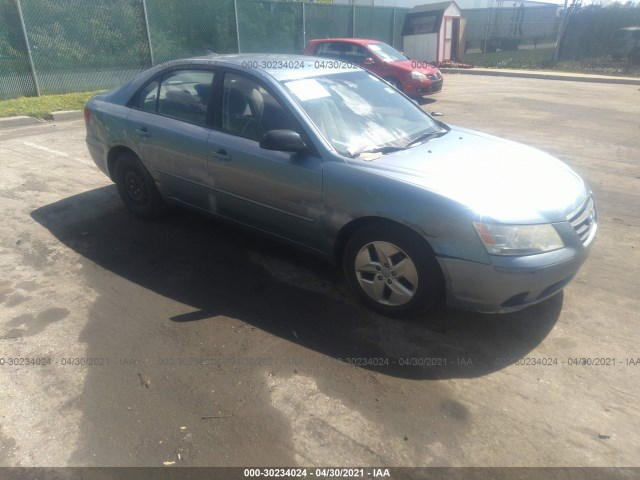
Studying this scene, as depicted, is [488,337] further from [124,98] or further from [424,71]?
[424,71]

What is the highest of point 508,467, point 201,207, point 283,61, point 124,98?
point 283,61

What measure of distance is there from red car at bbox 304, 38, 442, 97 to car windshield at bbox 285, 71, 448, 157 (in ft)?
26.7

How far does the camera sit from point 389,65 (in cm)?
1253

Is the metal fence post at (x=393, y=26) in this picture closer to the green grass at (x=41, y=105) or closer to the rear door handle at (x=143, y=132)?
the green grass at (x=41, y=105)

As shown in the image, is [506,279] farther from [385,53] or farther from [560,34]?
[560,34]

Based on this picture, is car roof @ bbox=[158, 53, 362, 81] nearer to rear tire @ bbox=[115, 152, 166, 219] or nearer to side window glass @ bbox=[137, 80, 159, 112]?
side window glass @ bbox=[137, 80, 159, 112]

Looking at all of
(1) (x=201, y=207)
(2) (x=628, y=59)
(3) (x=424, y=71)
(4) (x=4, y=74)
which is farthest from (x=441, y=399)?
(2) (x=628, y=59)

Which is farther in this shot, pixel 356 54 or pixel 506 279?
pixel 356 54

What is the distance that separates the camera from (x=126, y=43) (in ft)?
43.8

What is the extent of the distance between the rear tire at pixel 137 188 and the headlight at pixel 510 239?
10.6 ft

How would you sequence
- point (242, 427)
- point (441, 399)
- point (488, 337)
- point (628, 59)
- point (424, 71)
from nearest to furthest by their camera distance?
point (242, 427) < point (441, 399) < point (488, 337) < point (424, 71) < point (628, 59)

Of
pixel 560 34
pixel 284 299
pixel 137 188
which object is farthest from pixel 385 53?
pixel 560 34

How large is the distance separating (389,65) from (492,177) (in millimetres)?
10079

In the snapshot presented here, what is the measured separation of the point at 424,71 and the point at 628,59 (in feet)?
43.7
